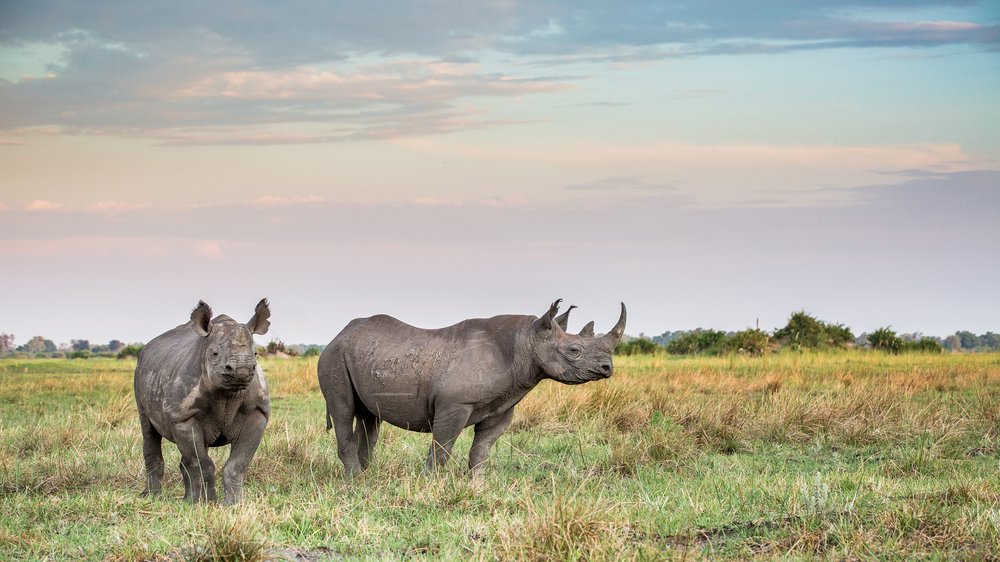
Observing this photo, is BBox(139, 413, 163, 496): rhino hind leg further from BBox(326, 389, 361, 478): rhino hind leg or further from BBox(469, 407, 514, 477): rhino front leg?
BBox(469, 407, 514, 477): rhino front leg

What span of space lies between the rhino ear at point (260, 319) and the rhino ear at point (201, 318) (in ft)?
1.07

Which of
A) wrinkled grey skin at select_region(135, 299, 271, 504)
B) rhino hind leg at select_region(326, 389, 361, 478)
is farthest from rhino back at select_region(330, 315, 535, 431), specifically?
wrinkled grey skin at select_region(135, 299, 271, 504)

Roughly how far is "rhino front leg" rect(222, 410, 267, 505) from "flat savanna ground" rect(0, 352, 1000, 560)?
197 mm

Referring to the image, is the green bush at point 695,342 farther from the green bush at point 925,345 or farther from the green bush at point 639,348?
the green bush at point 925,345

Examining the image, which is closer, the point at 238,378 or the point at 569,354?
the point at 238,378

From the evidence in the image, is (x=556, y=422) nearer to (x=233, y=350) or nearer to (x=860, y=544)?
(x=233, y=350)

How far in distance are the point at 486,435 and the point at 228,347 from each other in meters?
2.59

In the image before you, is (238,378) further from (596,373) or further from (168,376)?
(596,373)

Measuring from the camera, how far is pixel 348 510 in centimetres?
806

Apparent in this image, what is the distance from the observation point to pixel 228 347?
28.6 feet

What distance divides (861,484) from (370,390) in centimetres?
423

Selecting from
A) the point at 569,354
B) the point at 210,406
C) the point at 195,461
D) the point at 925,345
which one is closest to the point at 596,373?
the point at 569,354

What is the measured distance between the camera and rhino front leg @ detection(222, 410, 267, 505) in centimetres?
904

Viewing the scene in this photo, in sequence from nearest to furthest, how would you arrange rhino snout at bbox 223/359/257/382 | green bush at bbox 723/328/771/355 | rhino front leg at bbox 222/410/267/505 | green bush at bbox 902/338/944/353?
rhino snout at bbox 223/359/257/382, rhino front leg at bbox 222/410/267/505, green bush at bbox 723/328/771/355, green bush at bbox 902/338/944/353
